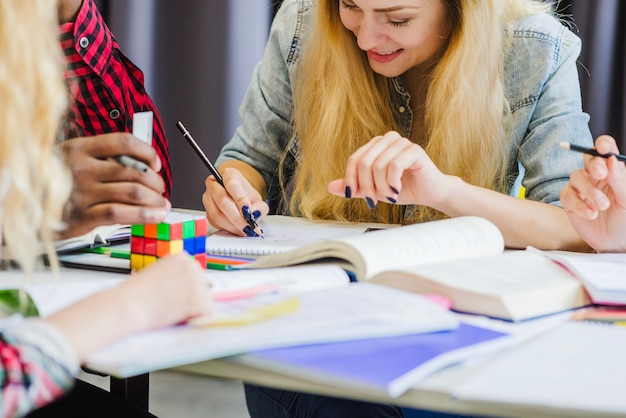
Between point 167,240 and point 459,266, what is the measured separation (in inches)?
13.0

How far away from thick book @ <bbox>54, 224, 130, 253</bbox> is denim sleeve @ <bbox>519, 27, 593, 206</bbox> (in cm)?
67

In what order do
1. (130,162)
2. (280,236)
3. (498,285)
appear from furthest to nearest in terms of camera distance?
1. (280,236)
2. (130,162)
3. (498,285)

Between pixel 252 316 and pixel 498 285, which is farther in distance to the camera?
pixel 498 285

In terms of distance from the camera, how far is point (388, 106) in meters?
1.63

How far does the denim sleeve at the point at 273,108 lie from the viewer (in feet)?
5.55

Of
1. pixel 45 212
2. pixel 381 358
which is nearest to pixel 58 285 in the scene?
pixel 45 212

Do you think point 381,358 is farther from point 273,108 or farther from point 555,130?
point 273,108

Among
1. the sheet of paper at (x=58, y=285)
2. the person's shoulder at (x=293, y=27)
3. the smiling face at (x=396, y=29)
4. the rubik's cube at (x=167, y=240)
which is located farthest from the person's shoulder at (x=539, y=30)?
the sheet of paper at (x=58, y=285)

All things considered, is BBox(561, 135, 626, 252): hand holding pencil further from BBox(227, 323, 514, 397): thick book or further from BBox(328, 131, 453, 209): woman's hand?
BBox(227, 323, 514, 397): thick book

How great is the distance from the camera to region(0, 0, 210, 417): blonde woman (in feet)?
2.15

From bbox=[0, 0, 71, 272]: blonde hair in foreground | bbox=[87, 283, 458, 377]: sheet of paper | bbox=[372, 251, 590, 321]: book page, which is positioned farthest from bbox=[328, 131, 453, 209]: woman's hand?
bbox=[0, 0, 71, 272]: blonde hair in foreground

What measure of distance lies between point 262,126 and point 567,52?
1.93ft

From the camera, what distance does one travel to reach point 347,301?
79 centimetres

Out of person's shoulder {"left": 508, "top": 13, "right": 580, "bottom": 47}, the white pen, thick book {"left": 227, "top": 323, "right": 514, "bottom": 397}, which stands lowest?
thick book {"left": 227, "top": 323, "right": 514, "bottom": 397}
